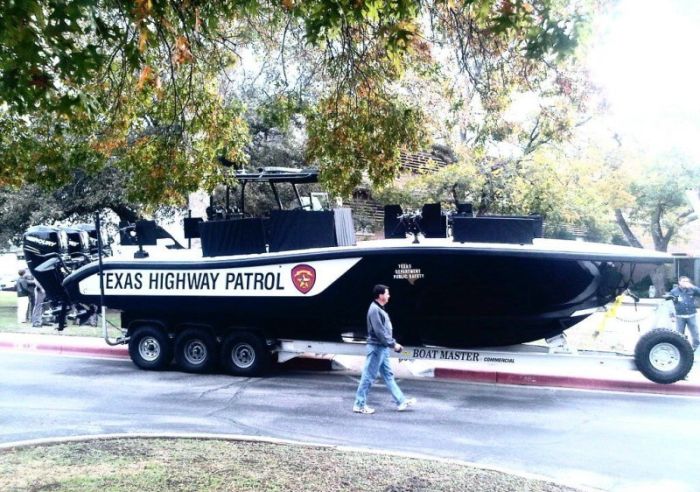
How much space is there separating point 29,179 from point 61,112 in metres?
3.97

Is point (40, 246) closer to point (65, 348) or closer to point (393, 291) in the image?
point (65, 348)

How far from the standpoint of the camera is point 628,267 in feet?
36.3

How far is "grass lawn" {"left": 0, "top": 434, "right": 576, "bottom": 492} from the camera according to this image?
615cm

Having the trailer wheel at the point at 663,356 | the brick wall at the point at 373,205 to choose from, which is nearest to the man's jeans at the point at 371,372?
the trailer wheel at the point at 663,356

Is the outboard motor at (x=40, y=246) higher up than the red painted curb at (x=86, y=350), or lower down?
higher up

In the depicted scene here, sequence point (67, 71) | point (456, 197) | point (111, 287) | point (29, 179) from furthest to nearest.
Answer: point (456, 197) < point (111, 287) < point (29, 179) < point (67, 71)

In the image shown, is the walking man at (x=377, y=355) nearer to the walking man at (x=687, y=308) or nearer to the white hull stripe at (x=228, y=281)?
the white hull stripe at (x=228, y=281)

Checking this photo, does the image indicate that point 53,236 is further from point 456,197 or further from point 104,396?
point 456,197

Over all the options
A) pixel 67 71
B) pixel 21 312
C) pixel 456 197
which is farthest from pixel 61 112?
pixel 21 312

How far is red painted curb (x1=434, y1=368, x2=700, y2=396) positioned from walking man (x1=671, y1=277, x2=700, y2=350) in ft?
12.1

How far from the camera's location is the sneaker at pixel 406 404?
9.93 m

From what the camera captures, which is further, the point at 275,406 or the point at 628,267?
the point at 628,267

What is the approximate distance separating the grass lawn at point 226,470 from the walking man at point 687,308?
975 centimetres

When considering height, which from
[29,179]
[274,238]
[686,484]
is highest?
[29,179]
